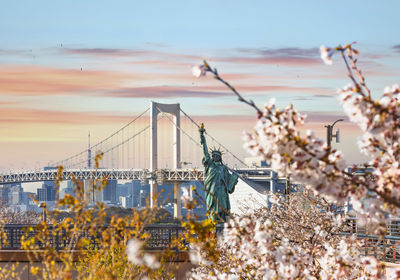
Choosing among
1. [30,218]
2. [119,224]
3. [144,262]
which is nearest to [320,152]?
[144,262]

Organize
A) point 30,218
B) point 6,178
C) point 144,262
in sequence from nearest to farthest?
point 144,262, point 30,218, point 6,178

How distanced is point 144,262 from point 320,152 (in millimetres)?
2779

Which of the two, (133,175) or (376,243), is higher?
(133,175)

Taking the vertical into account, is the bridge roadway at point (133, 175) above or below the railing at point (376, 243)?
above

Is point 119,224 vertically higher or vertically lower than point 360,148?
lower

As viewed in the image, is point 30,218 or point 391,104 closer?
point 391,104

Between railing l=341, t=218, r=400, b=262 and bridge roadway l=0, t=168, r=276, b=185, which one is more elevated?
bridge roadway l=0, t=168, r=276, b=185

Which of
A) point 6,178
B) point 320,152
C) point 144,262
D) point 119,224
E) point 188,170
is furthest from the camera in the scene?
point 6,178

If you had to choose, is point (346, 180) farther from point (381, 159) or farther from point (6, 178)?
point (6, 178)

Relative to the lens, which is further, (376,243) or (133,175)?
(133,175)

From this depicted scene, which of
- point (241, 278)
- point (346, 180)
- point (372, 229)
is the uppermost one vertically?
point (346, 180)

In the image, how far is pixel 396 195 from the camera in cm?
515

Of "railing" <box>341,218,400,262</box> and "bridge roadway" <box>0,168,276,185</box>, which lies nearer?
"railing" <box>341,218,400,262</box>

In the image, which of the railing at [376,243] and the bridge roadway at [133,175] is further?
the bridge roadway at [133,175]
